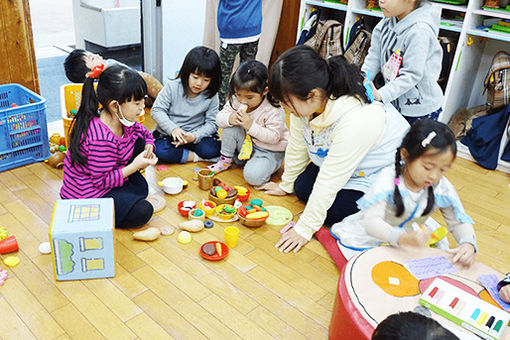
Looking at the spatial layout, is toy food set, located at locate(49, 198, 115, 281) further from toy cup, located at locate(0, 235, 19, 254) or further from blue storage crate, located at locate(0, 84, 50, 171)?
blue storage crate, located at locate(0, 84, 50, 171)

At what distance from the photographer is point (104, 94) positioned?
171 cm

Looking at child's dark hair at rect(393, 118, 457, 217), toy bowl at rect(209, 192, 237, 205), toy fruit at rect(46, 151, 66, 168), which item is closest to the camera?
child's dark hair at rect(393, 118, 457, 217)

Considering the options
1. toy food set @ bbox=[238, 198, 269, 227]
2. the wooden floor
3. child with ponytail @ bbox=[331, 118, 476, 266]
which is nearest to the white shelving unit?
the wooden floor

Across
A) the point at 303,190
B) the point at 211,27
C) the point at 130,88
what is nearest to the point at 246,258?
the point at 303,190

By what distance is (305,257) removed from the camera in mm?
1754

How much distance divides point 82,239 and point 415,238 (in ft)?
3.37

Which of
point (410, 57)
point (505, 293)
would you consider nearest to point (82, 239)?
point (505, 293)

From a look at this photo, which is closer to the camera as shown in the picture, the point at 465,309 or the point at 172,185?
the point at 465,309

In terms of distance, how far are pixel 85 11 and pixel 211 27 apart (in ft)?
4.48

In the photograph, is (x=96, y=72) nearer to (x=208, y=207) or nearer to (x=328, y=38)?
(x=208, y=207)

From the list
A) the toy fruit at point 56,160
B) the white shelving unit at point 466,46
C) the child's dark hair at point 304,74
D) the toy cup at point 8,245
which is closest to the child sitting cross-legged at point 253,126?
the child's dark hair at point 304,74

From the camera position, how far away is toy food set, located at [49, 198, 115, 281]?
1443 mm

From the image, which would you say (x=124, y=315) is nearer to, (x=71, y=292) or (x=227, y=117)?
(x=71, y=292)

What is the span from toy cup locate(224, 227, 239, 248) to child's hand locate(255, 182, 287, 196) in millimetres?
436
